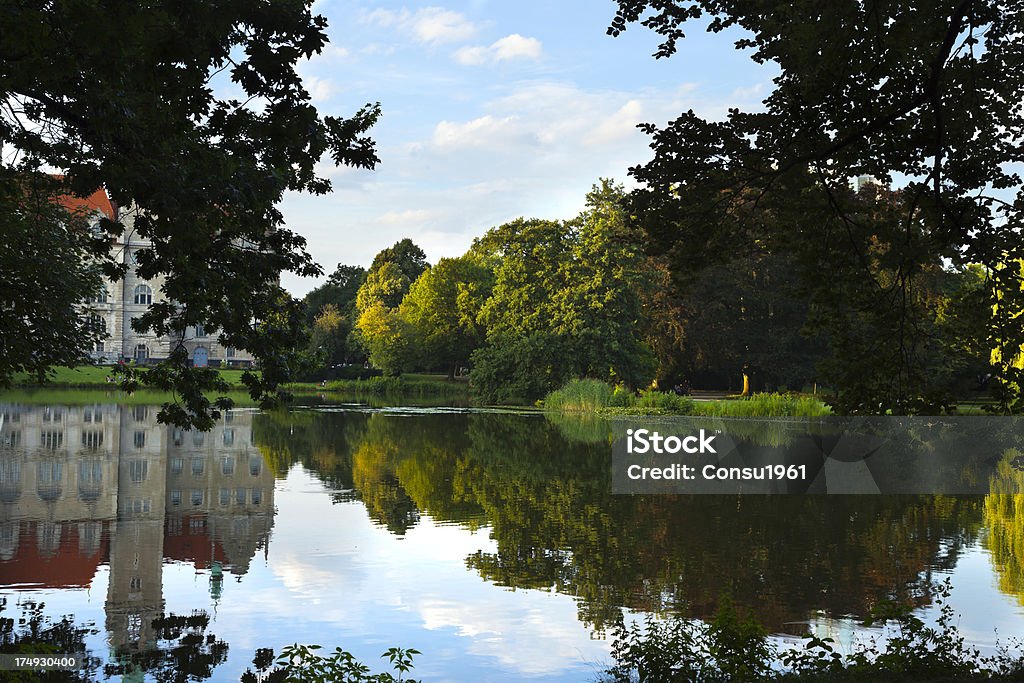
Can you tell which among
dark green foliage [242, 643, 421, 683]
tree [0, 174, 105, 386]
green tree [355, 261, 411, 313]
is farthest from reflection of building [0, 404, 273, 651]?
green tree [355, 261, 411, 313]

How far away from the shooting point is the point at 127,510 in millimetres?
17688

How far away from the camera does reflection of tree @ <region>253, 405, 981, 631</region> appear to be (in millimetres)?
11570

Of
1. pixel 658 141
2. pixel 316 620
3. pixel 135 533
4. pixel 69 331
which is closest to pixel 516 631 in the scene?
pixel 316 620

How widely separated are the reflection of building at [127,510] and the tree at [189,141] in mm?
2600

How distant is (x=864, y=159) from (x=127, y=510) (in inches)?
539

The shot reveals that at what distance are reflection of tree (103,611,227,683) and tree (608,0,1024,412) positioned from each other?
5.85 meters

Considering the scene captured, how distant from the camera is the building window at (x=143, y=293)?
298ft

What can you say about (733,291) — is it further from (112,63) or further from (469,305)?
(112,63)

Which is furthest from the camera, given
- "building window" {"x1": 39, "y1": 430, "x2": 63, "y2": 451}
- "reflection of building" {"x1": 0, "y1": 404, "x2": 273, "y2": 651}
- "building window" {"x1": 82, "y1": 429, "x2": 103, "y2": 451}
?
"building window" {"x1": 82, "y1": 429, "x2": 103, "y2": 451}

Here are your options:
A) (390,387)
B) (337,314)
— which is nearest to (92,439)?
(390,387)

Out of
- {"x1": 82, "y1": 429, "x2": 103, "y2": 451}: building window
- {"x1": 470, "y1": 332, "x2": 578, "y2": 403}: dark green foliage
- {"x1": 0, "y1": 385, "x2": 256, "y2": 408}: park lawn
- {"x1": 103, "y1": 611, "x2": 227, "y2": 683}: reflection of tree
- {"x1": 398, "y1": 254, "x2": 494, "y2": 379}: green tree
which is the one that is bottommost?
{"x1": 103, "y1": 611, "x2": 227, "y2": 683}: reflection of tree

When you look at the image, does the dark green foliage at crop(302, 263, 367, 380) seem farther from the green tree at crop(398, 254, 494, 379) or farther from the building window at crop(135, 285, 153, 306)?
the building window at crop(135, 285, 153, 306)

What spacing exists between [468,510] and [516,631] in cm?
800

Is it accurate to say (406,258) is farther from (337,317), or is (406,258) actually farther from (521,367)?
(521,367)
